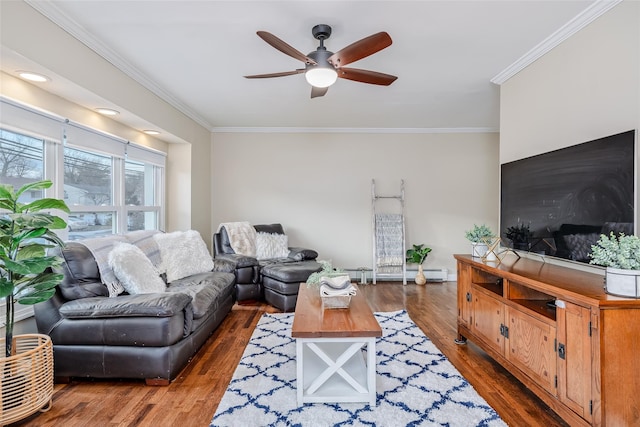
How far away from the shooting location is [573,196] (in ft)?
7.36

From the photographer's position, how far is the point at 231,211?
554 centimetres

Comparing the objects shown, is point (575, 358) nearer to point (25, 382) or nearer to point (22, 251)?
point (25, 382)

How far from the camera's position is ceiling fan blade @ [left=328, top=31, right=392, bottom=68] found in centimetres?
206

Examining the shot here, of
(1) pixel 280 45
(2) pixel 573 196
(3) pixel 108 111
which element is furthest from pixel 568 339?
(3) pixel 108 111

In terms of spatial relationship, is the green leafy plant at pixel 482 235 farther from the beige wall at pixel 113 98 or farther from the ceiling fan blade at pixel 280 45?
the beige wall at pixel 113 98

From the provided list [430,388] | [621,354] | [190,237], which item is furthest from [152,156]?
[621,354]

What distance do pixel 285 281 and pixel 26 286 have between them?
2355mm

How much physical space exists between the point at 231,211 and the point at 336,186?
1800 millimetres

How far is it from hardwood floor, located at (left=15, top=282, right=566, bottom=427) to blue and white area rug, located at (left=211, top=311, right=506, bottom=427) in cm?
11

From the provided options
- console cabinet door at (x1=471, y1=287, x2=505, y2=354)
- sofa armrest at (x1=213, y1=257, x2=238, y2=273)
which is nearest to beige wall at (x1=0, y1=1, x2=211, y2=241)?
sofa armrest at (x1=213, y1=257, x2=238, y2=273)

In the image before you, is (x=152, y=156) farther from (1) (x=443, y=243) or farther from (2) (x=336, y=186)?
(1) (x=443, y=243)

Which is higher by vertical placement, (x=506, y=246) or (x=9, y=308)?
(x=506, y=246)

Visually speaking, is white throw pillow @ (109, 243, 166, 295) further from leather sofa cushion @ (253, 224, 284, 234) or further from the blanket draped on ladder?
the blanket draped on ladder

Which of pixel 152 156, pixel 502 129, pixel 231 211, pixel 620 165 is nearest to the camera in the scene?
pixel 620 165
